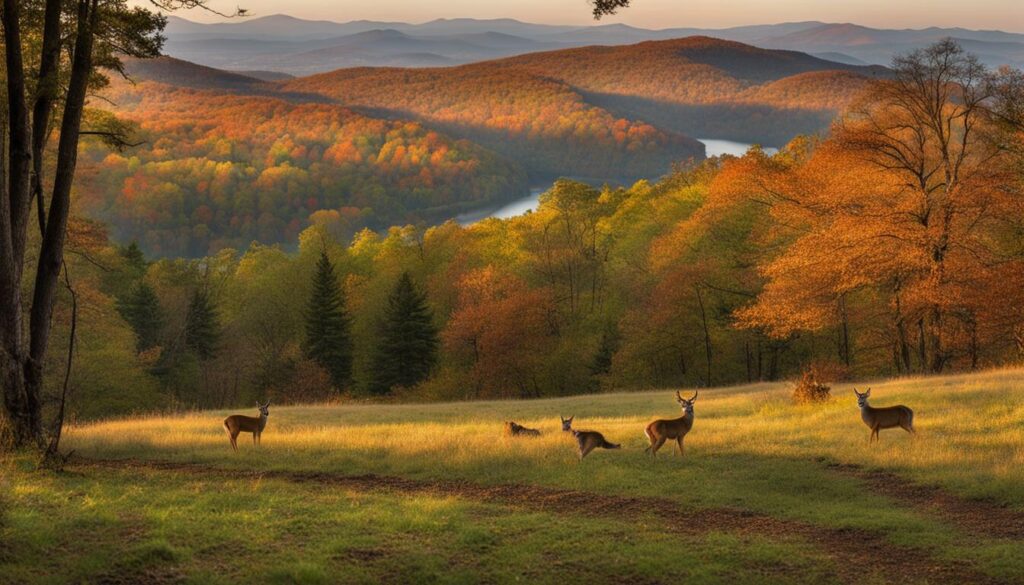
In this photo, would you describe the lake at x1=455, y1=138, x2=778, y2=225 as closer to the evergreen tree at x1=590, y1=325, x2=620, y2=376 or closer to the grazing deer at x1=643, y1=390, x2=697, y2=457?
A: the evergreen tree at x1=590, y1=325, x2=620, y2=376

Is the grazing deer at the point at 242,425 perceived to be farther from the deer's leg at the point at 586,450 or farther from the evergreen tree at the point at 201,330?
the evergreen tree at the point at 201,330

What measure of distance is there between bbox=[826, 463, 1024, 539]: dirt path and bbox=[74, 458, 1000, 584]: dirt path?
56.3 inches

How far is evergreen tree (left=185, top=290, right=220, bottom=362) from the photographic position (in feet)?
219

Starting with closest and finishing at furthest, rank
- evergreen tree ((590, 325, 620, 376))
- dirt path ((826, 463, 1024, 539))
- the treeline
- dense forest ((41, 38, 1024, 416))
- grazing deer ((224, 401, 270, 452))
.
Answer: dirt path ((826, 463, 1024, 539))
grazing deer ((224, 401, 270, 452))
dense forest ((41, 38, 1024, 416))
evergreen tree ((590, 325, 620, 376))
the treeline

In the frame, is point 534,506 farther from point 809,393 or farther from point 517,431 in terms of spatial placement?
point 809,393

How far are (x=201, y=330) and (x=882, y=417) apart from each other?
59.2 meters

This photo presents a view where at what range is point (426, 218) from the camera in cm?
14462

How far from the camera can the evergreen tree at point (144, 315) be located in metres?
64.9

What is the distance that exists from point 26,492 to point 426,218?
13452 cm

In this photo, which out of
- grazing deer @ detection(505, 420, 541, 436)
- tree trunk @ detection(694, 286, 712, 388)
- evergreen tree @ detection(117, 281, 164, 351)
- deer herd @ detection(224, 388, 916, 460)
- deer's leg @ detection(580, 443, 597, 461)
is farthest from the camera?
evergreen tree @ detection(117, 281, 164, 351)

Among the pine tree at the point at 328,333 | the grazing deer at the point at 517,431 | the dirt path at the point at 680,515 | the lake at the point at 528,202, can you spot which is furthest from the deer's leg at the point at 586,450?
the lake at the point at 528,202

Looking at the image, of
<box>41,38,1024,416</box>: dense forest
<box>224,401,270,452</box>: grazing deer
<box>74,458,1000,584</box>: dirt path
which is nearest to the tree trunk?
<box>41,38,1024,416</box>: dense forest

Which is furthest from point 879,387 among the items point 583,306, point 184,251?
point 184,251

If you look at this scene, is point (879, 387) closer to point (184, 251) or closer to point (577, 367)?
point (577, 367)
